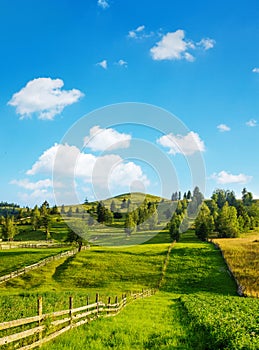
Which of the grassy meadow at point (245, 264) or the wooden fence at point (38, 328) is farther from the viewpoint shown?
the grassy meadow at point (245, 264)

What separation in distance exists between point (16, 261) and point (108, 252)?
2023 centimetres

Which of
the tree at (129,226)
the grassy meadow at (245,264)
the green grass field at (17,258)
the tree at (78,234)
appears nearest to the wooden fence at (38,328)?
the grassy meadow at (245,264)

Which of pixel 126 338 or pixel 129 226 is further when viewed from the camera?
pixel 129 226

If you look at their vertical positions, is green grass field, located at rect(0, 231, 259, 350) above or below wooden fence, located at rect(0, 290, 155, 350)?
below

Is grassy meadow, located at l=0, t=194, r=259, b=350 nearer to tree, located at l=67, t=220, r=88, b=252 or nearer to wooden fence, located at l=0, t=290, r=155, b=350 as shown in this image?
wooden fence, located at l=0, t=290, r=155, b=350

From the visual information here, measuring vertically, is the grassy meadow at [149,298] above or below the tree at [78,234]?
below

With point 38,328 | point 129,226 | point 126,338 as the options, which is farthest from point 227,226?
point 38,328

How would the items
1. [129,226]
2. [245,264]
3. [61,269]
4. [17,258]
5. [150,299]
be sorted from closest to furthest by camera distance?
[150,299] < [245,264] < [61,269] < [17,258] < [129,226]

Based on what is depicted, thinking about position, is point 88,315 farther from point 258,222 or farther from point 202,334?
point 258,222

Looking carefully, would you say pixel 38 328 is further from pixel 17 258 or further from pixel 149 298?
pixel 17 258

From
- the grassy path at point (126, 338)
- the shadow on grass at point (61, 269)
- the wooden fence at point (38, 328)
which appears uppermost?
the wooden fence at point (38, 328)

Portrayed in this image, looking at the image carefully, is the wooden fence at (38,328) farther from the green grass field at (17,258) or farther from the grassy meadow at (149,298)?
the green grass field at (17,258)

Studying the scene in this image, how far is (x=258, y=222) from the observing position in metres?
155

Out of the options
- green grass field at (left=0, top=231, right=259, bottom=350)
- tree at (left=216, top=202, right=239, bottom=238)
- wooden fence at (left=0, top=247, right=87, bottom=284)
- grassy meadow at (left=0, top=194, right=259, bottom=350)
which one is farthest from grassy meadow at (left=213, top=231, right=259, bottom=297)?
tree at (left=216, top=202, right=239, bottom=238)
